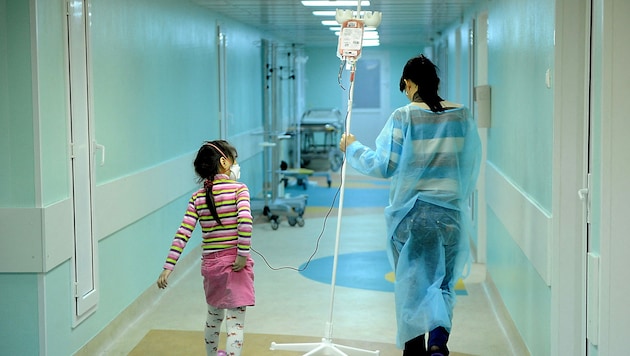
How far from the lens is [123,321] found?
5.21 m

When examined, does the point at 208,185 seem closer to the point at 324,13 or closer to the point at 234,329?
the point at 234,329

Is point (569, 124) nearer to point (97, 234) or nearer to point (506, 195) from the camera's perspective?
point (506, 195)

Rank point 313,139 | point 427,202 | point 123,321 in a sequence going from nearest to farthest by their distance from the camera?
point 427,202 < point 123,321 < point 313,139

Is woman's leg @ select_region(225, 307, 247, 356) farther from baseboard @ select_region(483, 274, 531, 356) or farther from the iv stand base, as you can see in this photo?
baseboard @ select_region(483, 274, 531, 356)

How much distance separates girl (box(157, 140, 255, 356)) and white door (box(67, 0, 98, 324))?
734 mm

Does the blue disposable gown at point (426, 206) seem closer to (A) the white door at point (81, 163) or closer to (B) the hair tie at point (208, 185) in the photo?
(B) the hair tie at point (208, 185)

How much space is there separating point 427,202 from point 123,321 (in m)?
2.16

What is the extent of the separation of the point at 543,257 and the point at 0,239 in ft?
7.85

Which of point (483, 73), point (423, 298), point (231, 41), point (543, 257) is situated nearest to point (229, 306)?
point (423, 298)

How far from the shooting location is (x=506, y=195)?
5223mm

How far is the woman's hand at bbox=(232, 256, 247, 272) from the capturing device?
150 inches

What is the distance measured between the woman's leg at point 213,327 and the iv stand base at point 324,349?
20.9 inches

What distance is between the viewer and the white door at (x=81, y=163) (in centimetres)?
429

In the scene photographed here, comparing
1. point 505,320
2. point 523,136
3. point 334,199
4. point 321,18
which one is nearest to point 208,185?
point 334,199
